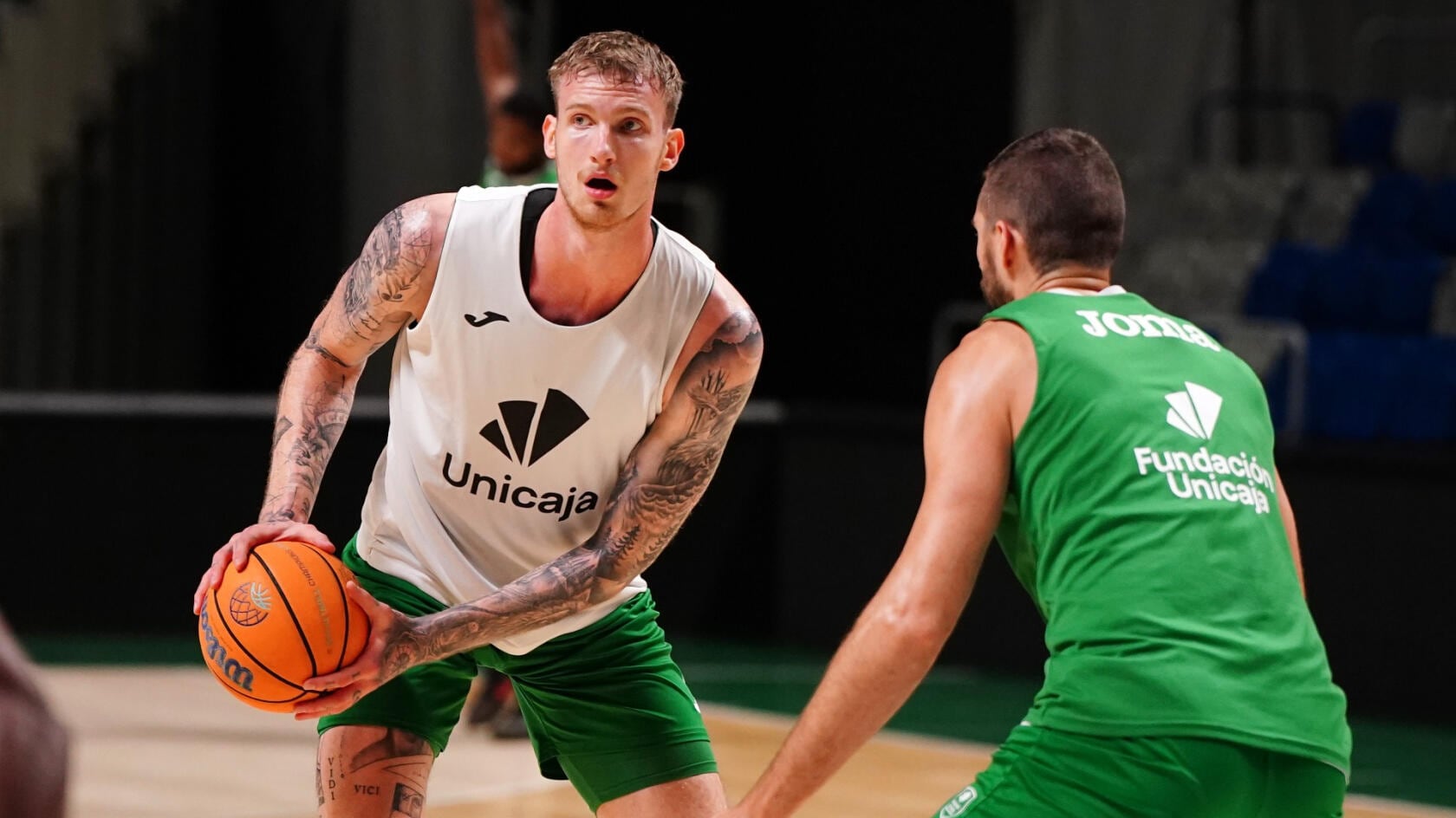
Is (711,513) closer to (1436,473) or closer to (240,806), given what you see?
(1436,473)

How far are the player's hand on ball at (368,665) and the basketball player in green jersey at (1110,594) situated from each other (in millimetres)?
813

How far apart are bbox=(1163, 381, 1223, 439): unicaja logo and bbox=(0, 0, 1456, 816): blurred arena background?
4.94 m

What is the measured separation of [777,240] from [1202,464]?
9.29 meters

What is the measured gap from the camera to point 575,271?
3.39 metres

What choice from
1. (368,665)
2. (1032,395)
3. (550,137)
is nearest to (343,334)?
(550,137)

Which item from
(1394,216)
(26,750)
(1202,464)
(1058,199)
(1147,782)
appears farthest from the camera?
(1394,216)

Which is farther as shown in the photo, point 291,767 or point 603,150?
point 291,767

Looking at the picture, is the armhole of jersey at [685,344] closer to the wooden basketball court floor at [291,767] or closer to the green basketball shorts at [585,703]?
the green basketball shorts at [585,703]

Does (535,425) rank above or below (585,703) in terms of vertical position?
above

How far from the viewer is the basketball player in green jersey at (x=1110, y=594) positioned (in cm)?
247

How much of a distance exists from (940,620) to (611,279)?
1.12 meters

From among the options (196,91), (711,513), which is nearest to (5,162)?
(196,91)

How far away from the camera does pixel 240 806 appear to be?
571cm

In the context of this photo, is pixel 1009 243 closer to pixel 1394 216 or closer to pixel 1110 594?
pixel 1110 594
